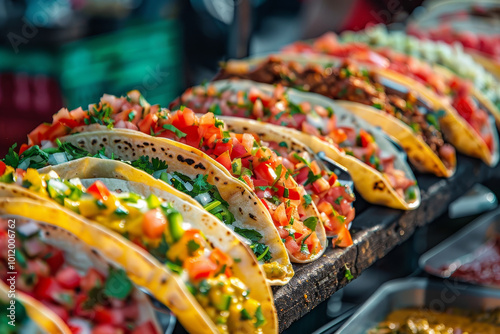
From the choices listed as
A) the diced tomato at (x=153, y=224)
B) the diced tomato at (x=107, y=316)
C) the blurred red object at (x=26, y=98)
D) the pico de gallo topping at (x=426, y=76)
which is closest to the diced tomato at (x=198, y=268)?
the diced tomato at (x=153, y=224)

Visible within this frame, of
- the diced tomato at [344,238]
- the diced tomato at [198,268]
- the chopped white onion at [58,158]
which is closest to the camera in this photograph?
the diced tomato at [198,268]

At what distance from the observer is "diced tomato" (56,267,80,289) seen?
1.49m

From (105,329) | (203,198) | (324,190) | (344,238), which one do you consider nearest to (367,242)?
(344,238)

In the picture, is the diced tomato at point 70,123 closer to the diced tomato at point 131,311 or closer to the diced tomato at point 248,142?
the diced tomato at point 248,142

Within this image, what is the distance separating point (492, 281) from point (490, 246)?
18.4 inches

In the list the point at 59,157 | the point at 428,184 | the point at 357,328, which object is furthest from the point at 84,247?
the point at 428,184

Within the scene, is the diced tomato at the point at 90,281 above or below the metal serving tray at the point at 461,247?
above

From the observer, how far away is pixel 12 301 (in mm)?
1363

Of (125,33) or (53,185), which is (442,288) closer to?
(53,185)

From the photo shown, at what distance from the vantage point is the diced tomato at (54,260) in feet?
5.05

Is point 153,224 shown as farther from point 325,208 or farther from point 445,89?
point 445,89

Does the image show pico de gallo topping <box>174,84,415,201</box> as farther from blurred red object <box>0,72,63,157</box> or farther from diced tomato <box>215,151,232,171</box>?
blurred red object <box>0,72,63,157</box>

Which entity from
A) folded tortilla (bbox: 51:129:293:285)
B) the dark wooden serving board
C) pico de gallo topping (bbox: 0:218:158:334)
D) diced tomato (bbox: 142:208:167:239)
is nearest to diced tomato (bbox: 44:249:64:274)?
pico de gallo topping (bbox: 0:218:158:334)

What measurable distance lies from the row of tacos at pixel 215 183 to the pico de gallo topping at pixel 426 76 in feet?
0.27
